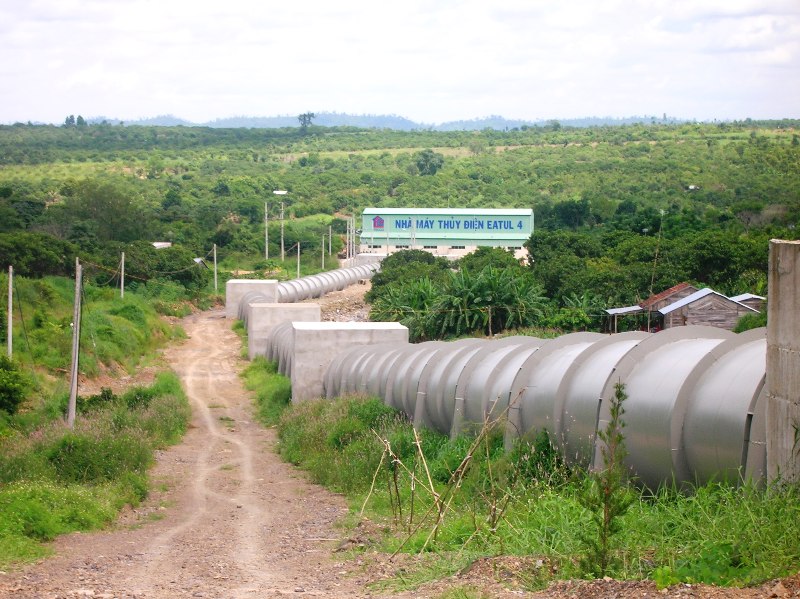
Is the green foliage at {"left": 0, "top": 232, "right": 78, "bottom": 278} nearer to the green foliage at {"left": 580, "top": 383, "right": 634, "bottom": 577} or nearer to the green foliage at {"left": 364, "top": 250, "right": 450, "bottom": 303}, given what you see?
the green foliage at {"left": 364, "top": 250, "right": 450, "bottom": 303}

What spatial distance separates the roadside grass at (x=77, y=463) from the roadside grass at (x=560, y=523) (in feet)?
11.6

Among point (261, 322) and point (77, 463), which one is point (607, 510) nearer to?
point (77, 463)

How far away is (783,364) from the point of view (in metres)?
8.81

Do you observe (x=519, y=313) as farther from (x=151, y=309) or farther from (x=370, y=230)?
(x=370, y=230)

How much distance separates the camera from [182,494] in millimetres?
17312

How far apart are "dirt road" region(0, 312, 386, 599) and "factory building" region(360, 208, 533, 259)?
171 feet

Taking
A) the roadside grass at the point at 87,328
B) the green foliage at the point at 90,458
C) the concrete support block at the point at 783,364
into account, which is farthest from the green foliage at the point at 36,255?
the concrete support block at the point at 783,364

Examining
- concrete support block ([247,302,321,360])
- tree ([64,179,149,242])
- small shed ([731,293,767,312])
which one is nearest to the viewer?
small shed ([731,293,767,312])

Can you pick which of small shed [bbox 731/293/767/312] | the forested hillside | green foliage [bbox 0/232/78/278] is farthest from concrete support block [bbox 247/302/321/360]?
small shed [bbox 731/293/767/312]

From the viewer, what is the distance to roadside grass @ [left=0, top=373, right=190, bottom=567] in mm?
12883

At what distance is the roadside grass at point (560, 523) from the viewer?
24.9 ft

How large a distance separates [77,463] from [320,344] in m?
11.8

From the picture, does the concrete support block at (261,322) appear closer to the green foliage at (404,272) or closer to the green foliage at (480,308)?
the green foliage at (480,308)

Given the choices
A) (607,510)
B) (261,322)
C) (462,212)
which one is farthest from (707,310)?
(462,212)
